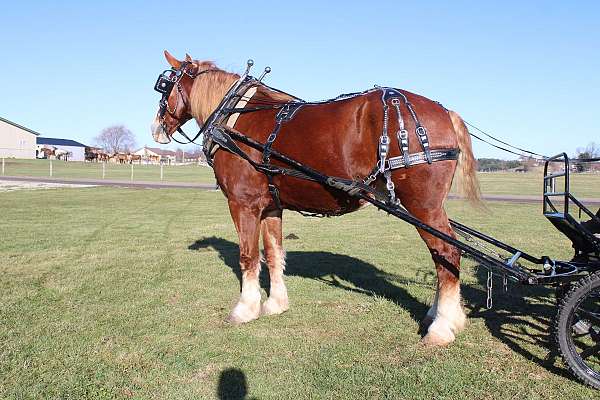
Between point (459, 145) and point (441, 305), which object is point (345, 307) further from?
point (459, 145)

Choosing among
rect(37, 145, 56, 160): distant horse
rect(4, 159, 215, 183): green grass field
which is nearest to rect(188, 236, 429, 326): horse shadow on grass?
rect(4, 159, 215, 183): green grass field

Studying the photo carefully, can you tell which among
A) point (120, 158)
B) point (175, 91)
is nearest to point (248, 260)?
point (175, 91)

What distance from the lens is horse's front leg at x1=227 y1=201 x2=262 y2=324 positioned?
6.13 m

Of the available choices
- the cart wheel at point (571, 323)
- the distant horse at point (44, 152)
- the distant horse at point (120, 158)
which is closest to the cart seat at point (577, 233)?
the cart wheel at point (571, 323)

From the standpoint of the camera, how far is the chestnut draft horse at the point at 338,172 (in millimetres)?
5234

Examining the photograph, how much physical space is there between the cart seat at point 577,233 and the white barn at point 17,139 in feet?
339

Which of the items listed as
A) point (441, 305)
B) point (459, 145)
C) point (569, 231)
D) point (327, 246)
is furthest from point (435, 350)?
point (327, 246)

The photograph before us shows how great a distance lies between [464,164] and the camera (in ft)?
18.3

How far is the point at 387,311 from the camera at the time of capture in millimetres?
6344

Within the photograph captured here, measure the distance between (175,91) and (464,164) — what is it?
396 centimetres

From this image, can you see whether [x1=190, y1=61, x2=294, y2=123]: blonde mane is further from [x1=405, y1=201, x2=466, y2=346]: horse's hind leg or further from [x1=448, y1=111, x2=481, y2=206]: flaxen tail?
[x1=405, y1=201, x2=466, y2=346]: horse's hind leg

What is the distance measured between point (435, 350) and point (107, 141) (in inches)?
5765

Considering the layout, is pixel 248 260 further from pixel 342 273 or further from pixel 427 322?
pixel 342 273

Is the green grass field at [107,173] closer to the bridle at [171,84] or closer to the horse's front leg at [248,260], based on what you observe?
the bridle at [171,84]
